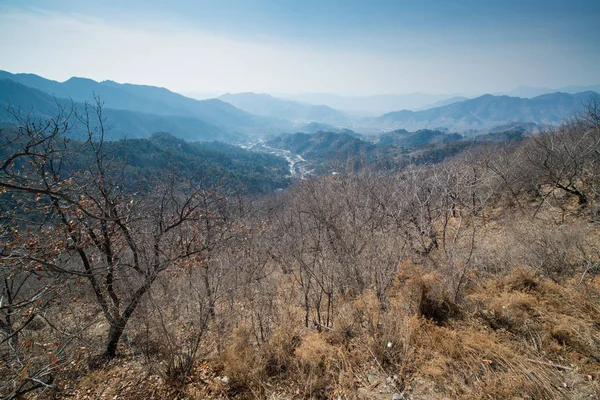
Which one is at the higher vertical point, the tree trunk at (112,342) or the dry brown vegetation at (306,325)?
the dry brown vegetation at (306,325)

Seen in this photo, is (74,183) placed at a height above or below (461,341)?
above

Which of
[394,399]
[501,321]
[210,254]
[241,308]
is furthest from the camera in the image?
[210,254]

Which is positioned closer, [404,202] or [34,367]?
[34,367]

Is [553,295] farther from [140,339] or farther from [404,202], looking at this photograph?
[140,339]

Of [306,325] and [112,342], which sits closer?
[306,325]

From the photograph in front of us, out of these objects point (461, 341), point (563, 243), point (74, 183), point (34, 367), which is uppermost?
point (74, 183)

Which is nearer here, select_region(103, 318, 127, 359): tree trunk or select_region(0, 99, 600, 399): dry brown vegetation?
select_region(0, 99, 600, 399): dry brown vegetation

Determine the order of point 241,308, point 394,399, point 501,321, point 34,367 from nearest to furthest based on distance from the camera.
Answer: point 394,399, point 34,367, point 501,321, point 241,308

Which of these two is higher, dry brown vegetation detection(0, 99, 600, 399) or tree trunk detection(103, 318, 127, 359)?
dry brown vegetation detection(0, 99, 600, 399)

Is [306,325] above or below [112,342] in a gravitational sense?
above

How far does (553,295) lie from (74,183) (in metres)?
10.5

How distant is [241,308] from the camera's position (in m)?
6.51

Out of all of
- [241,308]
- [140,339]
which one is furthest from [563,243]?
[140,339]

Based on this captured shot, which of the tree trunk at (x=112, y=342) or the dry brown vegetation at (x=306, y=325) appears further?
the tree trunk at (x=112, y=342)
